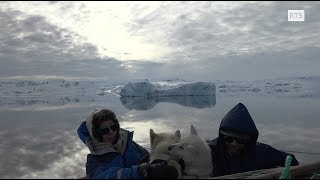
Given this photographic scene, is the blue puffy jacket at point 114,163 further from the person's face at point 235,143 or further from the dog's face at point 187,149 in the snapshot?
the person's face at point 235,143

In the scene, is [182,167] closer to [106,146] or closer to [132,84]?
[106,146]

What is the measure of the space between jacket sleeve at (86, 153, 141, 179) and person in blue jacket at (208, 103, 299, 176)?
1.11m

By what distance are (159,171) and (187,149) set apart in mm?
288

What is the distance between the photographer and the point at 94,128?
3.29m

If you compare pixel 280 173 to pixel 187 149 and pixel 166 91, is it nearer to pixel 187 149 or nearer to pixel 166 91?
pixel 187 149

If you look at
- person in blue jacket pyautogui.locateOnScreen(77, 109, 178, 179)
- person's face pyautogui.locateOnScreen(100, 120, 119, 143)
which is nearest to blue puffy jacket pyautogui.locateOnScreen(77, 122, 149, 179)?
person in blue jacket pyautogui.locateOnScreen(77, 109, 178, 179)

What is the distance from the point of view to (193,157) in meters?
2.80

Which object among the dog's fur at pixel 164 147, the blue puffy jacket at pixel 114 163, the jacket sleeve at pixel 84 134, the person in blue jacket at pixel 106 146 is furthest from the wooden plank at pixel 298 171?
the jacket sleeve at pixel 84 134

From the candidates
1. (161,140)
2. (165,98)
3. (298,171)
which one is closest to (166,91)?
(165,98)

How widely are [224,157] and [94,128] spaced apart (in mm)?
1489

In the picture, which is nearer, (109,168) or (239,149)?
(109,168)

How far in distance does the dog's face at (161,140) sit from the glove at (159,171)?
0.55ft

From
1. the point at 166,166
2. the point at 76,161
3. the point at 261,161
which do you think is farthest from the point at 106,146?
the point at 76,161

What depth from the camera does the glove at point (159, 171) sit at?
8.88 feet
